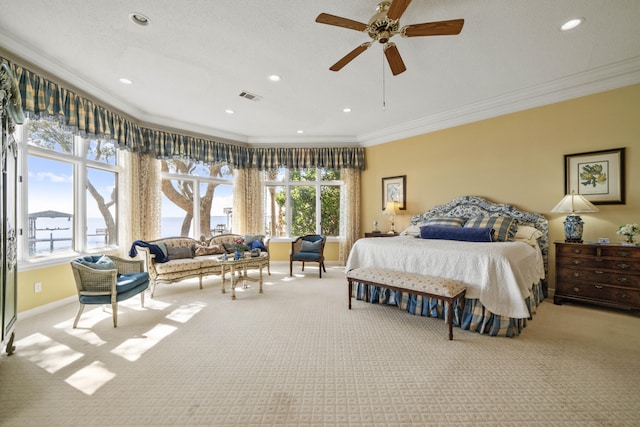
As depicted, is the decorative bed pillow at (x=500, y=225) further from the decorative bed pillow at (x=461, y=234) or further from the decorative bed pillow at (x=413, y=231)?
the decorative bed pillow at (x=413, y=231)

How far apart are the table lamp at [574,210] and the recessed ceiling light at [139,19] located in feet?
17.3

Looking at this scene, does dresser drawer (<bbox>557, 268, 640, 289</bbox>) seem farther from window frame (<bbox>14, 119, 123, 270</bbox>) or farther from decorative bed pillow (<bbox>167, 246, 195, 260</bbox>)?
window frame (<bbox>14, 119, 123, 270</bbox>)

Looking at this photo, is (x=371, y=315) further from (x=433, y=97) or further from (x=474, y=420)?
(x=433, y=97)

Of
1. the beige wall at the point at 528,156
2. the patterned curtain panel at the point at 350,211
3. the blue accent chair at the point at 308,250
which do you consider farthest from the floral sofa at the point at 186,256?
the beige wall at the point at 528,156

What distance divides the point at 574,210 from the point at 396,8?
11.1 ft

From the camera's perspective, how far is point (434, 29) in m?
2.26

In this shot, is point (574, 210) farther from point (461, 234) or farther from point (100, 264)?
point (100, 264)

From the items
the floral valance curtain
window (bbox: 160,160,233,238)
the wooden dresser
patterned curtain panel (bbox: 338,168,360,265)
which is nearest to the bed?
the wooden dresser

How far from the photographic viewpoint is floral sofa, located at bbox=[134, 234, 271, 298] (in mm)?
4055

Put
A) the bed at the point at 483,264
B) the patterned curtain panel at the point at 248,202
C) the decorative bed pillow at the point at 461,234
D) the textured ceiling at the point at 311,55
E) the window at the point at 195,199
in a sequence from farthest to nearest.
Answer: the patterned curtain panel at the point at 248,202 → the window at the point at 195,199 → the decorative bed pillow at the point at 461,234 → the bed at the point at 483,264 → the textured ceiling at the point at 311,55

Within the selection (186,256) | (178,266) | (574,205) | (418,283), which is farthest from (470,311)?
(186,256)

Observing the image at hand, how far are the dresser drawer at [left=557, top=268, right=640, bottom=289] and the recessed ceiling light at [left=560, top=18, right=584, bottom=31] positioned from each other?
2.79 meters

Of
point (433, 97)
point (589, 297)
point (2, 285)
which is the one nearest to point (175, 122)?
point (2, 285)

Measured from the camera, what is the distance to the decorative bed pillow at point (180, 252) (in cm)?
456
